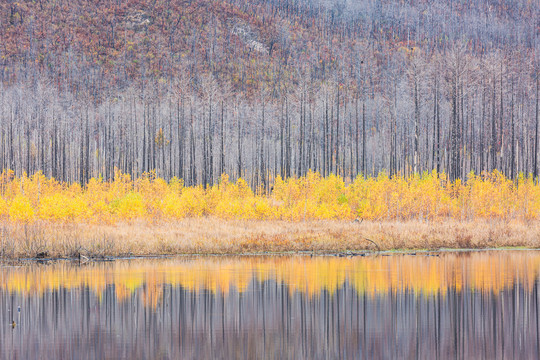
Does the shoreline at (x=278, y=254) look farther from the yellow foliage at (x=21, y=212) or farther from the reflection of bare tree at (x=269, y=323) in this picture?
the reflection of bare tree at (x=269, y=323)

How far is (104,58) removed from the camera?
4756 inches

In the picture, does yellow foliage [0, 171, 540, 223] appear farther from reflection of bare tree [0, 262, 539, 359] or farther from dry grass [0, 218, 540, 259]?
reflection of bare tree [0, 262, 539, 359]

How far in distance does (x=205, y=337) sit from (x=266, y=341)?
1.35 meters

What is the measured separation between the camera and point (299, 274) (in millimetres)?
24484

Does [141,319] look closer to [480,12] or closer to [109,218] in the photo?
[109,218]

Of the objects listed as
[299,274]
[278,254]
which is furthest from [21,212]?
[299,274]

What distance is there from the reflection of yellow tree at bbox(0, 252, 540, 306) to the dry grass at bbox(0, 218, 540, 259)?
6.51 feet

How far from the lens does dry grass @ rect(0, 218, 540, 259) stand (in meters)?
30.1

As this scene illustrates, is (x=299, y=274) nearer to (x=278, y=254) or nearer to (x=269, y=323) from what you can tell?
(x=278, y=254)

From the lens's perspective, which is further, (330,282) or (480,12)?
(480,12)

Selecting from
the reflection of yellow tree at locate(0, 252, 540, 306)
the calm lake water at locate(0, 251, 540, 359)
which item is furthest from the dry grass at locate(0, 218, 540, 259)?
the calm lake water at locate(0, 251, 540, 359)

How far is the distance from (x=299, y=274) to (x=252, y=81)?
96.2 m

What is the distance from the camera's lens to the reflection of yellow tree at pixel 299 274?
2122cm

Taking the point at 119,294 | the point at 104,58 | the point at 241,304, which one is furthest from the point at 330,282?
the point at 104,58
